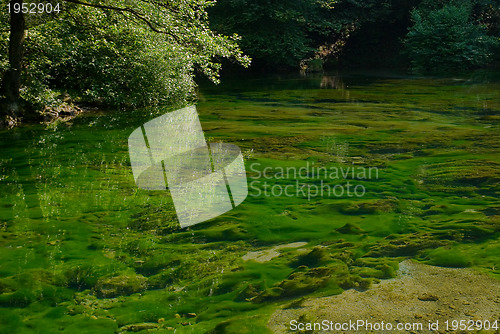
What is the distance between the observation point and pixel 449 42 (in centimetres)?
1969

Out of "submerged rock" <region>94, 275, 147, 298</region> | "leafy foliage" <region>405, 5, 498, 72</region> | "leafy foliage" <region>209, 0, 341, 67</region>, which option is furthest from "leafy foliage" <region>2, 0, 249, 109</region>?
"leafy foliage" <region>405, 5, 498, 72</region>

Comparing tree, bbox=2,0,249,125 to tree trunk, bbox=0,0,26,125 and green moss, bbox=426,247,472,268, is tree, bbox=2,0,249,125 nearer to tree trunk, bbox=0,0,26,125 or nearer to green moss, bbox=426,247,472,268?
tree trunk, bbox=0,0,26,125

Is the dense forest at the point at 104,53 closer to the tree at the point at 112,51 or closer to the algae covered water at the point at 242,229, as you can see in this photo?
the tree at the point at 112,51

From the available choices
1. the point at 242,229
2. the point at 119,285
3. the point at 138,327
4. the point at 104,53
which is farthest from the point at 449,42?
the point at 138,327

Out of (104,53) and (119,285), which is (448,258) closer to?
(119,285)

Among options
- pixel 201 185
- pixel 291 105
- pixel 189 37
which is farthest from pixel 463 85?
pixel 201 185

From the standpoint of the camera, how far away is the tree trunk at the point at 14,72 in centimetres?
754

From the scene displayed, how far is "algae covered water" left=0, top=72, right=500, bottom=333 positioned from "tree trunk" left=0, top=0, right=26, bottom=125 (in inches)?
48.0

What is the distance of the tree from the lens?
27.4 feet

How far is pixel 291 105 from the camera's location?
35.1 ft

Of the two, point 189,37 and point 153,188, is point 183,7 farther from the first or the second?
point 153,188

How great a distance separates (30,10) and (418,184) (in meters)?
7.13

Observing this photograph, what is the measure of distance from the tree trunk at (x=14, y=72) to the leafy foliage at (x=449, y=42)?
53.8 ft

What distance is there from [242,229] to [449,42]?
61.9ft
